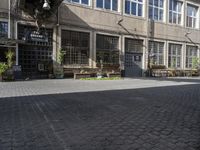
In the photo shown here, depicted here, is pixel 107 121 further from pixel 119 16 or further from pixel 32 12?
pixel 119 16

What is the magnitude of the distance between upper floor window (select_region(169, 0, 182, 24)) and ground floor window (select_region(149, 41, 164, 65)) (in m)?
3.65

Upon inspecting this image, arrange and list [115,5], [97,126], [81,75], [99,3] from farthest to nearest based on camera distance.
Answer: [115,5]
[99,3]
[81,75]
[97,126]

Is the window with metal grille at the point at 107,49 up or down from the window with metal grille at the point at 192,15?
down

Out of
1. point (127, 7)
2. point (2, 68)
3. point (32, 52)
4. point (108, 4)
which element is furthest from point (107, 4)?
point (2, 68)

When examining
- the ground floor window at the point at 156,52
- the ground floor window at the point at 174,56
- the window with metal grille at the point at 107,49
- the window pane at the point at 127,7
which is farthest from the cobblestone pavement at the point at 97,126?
the ground floor window at the point at 174,56

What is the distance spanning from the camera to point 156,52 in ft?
88.5

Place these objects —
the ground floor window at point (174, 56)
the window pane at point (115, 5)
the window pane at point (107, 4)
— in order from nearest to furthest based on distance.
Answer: the window pane at point (107, 4), the window pane at point (115, 5), the ground floor window at point (174, 56)

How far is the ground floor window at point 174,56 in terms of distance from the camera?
28578mm

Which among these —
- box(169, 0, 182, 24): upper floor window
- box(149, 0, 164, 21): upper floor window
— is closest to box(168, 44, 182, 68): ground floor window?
box(169, 0, 182, 24): upper floor window

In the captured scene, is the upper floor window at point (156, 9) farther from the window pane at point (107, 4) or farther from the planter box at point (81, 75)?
the planter box at point (81, 75)

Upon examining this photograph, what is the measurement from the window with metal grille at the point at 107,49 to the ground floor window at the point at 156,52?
15.9 ft

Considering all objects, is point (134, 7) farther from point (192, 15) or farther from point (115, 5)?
point (192, 15)

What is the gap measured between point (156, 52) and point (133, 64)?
369 cm

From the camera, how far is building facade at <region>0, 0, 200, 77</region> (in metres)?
18.4
